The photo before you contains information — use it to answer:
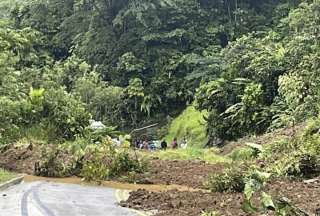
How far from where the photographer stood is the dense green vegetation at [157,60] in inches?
973

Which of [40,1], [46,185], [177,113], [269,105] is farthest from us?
[40,1]

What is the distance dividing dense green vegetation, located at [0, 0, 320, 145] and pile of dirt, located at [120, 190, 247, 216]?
11672mm

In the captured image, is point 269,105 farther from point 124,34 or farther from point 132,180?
point 124,34

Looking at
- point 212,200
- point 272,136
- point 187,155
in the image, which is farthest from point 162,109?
point 212,200

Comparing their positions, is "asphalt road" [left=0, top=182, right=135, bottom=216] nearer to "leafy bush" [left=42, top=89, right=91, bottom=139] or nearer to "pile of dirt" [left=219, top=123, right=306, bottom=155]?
"pile of dirt" [left=219, top=123, right=306, bottom=155]

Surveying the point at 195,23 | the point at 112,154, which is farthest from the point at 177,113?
the point at 112,154

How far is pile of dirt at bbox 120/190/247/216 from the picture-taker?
9648mm

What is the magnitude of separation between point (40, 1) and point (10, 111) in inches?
1075

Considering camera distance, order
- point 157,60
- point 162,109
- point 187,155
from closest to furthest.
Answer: point 187,155
point 162,109
point 157,60

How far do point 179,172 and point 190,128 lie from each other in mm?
17633

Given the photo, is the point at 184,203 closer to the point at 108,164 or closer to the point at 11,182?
the point at 11,182

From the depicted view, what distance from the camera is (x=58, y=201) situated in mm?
11766

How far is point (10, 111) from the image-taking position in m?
20.6

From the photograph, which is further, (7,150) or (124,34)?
(124,34)
